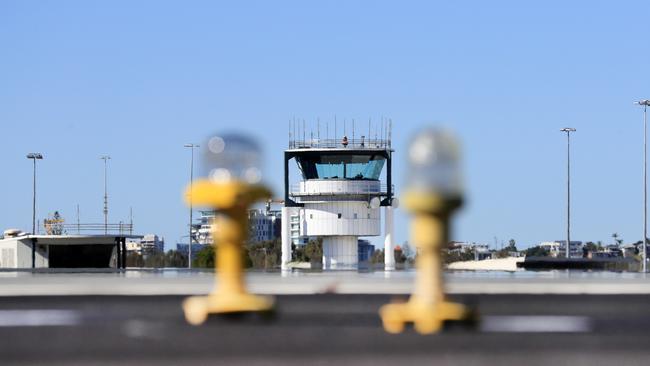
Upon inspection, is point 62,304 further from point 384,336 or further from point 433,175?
point 433,175

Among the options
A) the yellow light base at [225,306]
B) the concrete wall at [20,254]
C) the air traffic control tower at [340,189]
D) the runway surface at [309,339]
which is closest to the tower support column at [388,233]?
the air traffic control tower at [340,189]

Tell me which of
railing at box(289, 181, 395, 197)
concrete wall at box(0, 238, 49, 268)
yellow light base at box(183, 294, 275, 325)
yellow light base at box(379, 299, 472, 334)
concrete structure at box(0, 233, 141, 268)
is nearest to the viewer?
yellow light base at box(379, 299, 472, 334)

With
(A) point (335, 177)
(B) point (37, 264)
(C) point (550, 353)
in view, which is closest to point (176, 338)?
(C) point (550, 353)

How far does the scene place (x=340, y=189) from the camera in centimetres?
9162

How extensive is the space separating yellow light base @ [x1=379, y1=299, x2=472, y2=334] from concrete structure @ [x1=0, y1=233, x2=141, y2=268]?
63.8 m

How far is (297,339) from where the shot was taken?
6.98 m

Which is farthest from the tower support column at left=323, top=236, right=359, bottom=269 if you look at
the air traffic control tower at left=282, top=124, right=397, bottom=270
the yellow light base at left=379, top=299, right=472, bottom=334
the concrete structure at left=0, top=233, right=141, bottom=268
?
the yellow light base at left=379, top=299, right=472, bottom=334

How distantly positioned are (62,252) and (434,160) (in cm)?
6851

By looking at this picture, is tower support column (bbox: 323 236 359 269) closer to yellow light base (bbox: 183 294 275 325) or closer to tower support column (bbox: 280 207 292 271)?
tower support column (bbox: 280 207 292 271)

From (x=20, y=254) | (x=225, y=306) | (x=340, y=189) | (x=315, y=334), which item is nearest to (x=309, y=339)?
(x=315, y=334)

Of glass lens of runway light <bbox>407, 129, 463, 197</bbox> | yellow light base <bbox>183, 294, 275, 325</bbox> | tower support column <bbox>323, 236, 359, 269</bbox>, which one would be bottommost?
tower support column <bbox>323, 236, 359, 269</bbox>

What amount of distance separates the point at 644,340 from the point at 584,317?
1.36m

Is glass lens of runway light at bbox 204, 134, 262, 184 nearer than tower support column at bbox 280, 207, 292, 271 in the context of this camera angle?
Yes

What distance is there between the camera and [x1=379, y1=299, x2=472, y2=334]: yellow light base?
6613 mm
